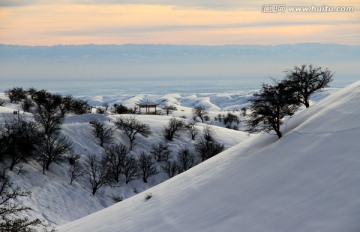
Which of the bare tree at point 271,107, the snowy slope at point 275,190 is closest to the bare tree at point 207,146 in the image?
the bare tree at point 271,107

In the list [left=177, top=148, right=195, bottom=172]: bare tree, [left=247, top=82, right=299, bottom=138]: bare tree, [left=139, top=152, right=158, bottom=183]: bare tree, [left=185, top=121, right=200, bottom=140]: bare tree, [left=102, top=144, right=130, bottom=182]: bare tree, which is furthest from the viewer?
[left=185, top=121, right=200, bottom=140]: bare tree

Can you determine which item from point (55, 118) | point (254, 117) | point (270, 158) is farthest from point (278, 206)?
point (55, 118)

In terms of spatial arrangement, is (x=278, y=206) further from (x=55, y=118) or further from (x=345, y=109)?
(x=55, y=118)

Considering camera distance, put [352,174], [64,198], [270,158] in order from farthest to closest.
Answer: [64,198] → [270,158] → [352,174]

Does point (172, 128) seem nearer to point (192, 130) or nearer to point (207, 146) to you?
point (192, 130)

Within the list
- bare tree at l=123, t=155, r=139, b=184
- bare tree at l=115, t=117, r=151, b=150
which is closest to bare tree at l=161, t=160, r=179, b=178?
bare tree at l=123, t=155, r=139, b=184

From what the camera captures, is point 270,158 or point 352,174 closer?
point 352,174

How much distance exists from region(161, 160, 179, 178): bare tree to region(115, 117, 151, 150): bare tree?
7.12 m

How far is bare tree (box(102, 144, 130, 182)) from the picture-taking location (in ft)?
186

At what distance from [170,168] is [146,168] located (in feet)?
15.2

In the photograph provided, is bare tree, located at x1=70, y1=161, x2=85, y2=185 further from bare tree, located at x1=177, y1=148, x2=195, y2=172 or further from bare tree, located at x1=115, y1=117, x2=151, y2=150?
bare tree, located at x1=177, y1=148, x2=195, y2=172

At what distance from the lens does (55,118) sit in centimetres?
6181

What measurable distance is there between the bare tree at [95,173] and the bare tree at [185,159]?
12.1 m

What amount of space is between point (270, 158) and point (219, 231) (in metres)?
6.41
